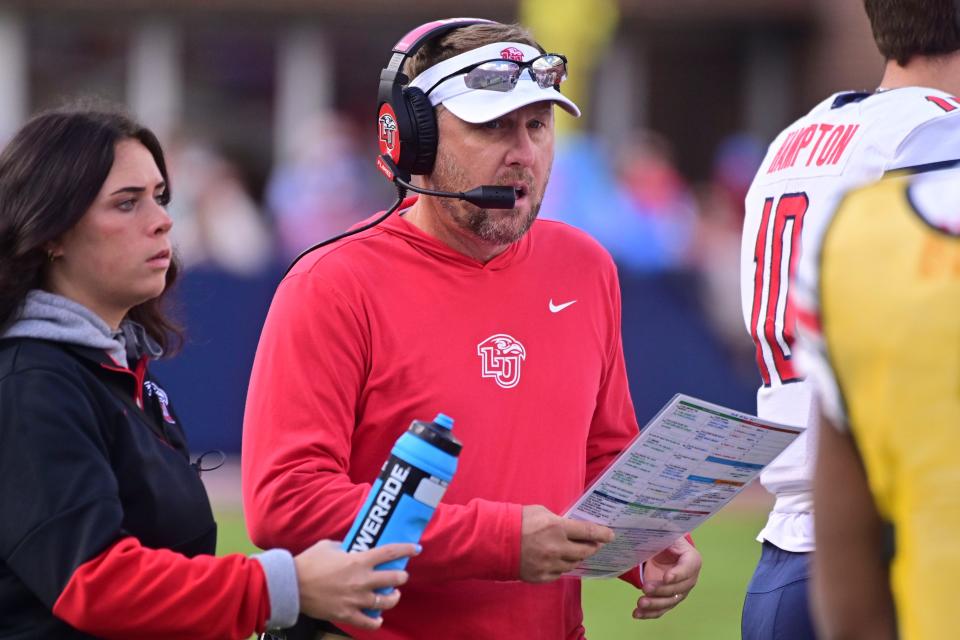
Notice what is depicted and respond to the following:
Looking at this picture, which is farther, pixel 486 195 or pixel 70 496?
pixel 486 195

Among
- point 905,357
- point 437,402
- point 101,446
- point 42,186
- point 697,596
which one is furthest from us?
point 697,596

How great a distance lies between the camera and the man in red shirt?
2771 millimetres

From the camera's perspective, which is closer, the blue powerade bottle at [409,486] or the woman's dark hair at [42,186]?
the blue powerade bottle at [409,486]

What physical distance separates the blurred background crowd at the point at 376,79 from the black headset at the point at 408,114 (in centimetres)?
958

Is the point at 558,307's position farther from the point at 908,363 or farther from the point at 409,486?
the point at 908,363

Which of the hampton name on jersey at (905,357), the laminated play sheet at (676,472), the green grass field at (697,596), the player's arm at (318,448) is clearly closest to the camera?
the hampton name on jersey at (905,357)

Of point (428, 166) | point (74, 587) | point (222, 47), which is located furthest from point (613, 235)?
point (74, 587)

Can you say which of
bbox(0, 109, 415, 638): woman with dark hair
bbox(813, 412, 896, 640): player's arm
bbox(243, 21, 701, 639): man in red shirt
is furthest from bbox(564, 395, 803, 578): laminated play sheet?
bbox(813, 412, 896, 640): player's arm

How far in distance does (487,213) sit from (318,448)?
0.66 meters

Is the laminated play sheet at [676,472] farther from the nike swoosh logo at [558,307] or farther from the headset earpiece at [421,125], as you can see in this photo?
the headset earpiece at [421,125]

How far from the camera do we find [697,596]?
7.72m

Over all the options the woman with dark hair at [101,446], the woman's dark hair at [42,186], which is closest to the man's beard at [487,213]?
the woman with dark hair at [101,446]

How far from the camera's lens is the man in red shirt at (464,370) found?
9.09 feet

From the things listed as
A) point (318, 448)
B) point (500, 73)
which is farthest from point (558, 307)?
point (318, 448)
